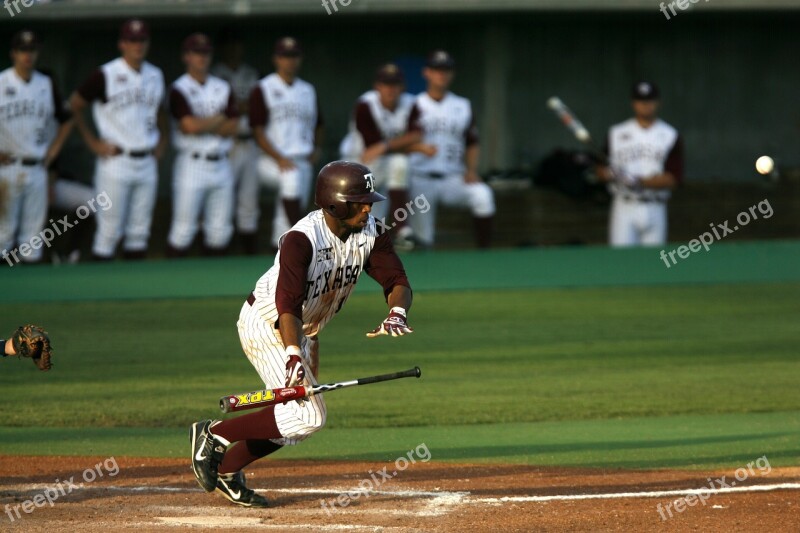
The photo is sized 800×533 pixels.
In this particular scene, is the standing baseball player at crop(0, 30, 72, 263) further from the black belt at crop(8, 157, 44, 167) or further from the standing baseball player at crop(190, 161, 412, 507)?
the standing baseball player at crop(190, 161, 412, 507)

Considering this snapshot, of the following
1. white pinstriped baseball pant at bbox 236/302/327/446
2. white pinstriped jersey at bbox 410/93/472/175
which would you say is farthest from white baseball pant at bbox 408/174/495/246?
white pinstriped baseball pant at bbox 236/302/327/446

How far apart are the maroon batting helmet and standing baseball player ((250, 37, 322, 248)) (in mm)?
8275

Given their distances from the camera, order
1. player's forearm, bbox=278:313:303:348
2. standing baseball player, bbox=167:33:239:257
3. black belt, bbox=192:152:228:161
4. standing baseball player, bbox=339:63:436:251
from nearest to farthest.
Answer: player's forearm, bbox=278:313:303:348 < standing baseball player, bbox=167:33:239:257 < black belt, bbox=192:152:228:161 < standing baseball player, bbox=339:63:436:251

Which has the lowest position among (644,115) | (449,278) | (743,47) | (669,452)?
(669,452)

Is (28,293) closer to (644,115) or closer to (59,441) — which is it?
(59,441)

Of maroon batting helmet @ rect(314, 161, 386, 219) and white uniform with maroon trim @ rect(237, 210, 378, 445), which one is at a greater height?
maroon batting helmet @ rect(314, 161, 386, 219)

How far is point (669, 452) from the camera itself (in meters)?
7.76

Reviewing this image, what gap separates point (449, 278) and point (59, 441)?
239 inches

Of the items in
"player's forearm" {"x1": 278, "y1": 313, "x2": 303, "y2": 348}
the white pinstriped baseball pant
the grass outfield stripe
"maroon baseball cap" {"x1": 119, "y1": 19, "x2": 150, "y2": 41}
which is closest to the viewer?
"player's forearm" {"x1": 278, "y1": 313, "x2": 303, "y2": 348}

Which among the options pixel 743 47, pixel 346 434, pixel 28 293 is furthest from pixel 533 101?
pixel 346 434

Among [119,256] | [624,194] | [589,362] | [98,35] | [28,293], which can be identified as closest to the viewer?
[589,362]

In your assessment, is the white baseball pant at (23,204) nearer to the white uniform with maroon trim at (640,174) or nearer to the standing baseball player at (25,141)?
the standing baseball player at (25,141)

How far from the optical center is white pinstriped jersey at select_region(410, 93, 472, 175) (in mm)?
14766

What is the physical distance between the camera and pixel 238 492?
636 centimetres
